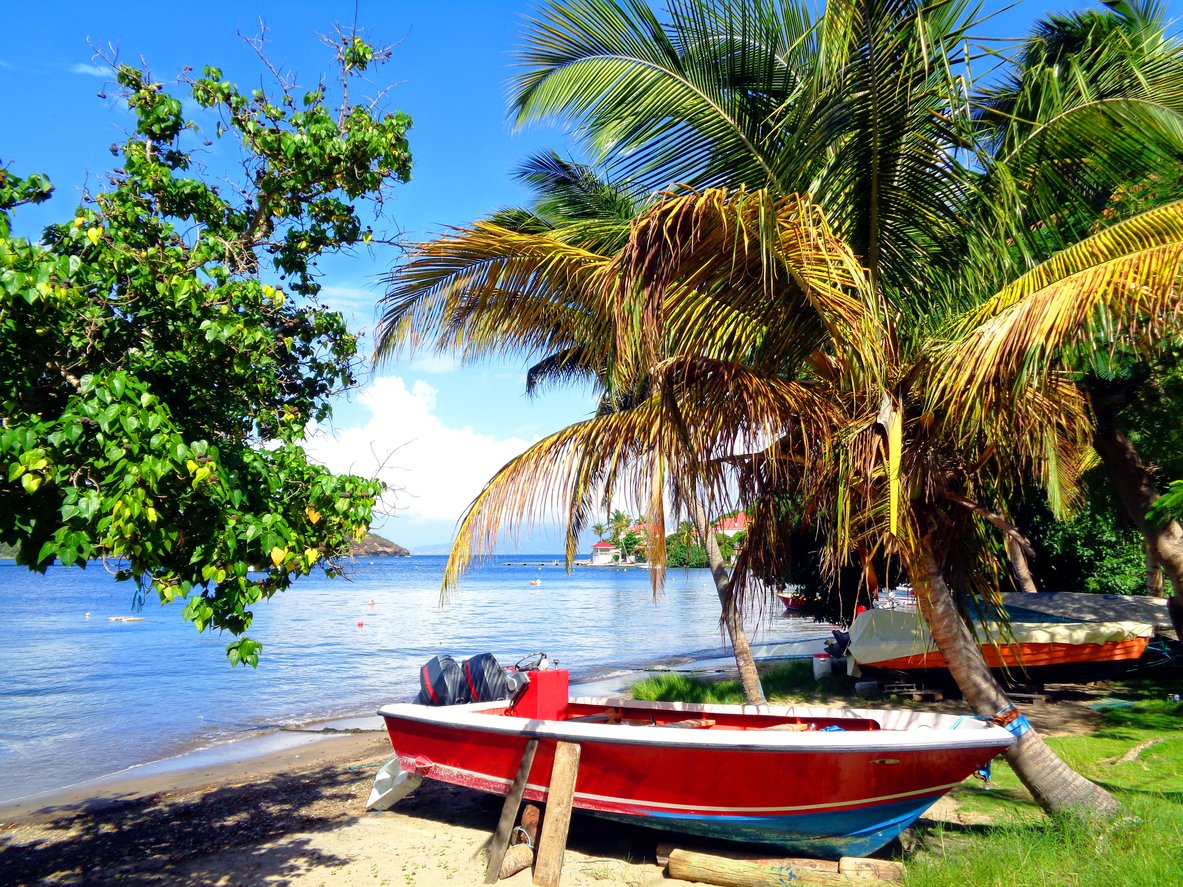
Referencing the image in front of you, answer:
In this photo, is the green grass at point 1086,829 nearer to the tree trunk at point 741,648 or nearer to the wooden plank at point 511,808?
the tree trunk at point 741,648

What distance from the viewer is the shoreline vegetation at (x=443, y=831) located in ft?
15.9

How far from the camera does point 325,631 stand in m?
33.6

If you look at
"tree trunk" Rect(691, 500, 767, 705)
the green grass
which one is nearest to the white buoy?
"tree trunk" Rect(691, 500, 767, 705)

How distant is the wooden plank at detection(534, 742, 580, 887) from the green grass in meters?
2.49

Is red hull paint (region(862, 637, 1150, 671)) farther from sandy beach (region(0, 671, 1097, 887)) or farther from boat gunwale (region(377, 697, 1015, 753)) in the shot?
boat gunwale (region(377, 697, 1015, 753))

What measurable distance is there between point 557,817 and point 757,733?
1.74 meters

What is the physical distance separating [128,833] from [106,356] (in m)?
6.45

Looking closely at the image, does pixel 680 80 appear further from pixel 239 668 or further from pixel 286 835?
pixel 239 668

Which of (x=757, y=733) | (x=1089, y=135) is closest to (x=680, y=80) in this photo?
(x=1089, y=135)

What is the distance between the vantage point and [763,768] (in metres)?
5.84

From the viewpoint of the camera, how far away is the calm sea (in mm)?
14672

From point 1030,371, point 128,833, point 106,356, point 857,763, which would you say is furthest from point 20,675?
point 1030,371

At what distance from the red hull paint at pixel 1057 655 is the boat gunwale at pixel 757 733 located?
6.00m

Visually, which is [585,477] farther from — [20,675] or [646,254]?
[20,675]
